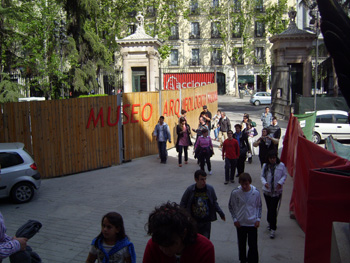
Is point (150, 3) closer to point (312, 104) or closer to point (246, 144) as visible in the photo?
point (312, 104)

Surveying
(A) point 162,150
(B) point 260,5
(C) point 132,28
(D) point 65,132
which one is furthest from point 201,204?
(B) point 260,5

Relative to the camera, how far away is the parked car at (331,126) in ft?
56.0

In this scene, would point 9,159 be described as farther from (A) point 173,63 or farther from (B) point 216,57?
(B) point 216,57

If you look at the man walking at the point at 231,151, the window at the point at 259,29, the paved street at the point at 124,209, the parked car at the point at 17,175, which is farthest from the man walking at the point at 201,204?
the window at the point at 259,29

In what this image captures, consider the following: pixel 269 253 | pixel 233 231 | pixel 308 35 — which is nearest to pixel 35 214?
pixel 233 231

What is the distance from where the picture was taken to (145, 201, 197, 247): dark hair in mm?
2904

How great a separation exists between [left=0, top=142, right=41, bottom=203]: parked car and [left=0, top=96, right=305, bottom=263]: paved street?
30 cm

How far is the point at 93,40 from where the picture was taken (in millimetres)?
29547

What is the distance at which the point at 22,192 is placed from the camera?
9430 mm

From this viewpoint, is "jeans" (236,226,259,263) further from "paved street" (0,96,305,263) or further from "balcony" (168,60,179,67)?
"balcony" (168,60,179,67)

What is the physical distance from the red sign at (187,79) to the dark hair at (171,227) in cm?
2436

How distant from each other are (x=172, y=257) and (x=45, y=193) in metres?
8.04

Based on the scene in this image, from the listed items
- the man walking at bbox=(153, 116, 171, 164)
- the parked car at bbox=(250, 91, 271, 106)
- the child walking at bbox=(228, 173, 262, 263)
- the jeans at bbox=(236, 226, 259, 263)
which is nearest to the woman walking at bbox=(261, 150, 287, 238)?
the child walking at bbox=(228, 173, 262, 263)

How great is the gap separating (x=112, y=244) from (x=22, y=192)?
626 centimetres
